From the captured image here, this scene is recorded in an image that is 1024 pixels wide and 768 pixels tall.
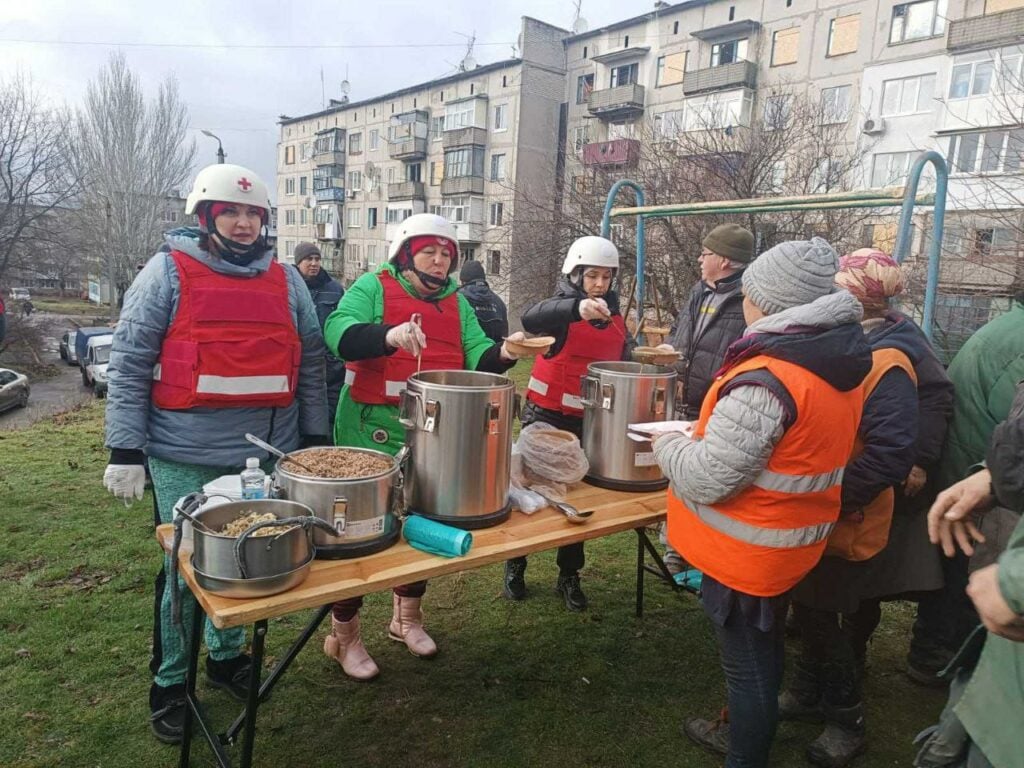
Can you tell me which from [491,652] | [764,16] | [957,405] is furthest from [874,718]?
[764,16]

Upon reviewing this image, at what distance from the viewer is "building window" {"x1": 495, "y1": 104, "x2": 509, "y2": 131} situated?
2936cm

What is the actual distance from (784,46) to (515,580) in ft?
76.2

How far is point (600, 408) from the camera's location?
8.73ft

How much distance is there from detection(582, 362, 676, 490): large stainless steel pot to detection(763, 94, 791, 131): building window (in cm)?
1079

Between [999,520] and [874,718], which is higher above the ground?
[999,520]

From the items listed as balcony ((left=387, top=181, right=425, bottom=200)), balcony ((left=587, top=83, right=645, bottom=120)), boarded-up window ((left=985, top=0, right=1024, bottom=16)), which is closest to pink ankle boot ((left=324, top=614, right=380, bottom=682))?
boarded-up window ((left=985, top=0, right=1024, bottom=16))

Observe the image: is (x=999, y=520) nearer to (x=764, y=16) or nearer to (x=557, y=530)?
(x=557, y=530)

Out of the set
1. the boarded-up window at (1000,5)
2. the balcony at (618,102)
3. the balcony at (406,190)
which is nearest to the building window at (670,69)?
the balcony at (618,102)

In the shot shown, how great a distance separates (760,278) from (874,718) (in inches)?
85.9

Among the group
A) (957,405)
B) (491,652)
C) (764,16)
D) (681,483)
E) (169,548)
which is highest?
(764,16)

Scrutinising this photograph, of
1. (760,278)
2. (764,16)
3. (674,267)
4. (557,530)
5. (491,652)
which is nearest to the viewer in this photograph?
(760,278)

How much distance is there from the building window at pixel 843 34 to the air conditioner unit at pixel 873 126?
2695mm

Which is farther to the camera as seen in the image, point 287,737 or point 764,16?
point 764,16

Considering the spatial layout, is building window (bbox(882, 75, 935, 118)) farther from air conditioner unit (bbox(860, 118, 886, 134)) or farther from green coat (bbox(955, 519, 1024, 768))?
green coat (bbox(955, 519, 1024, 768))
